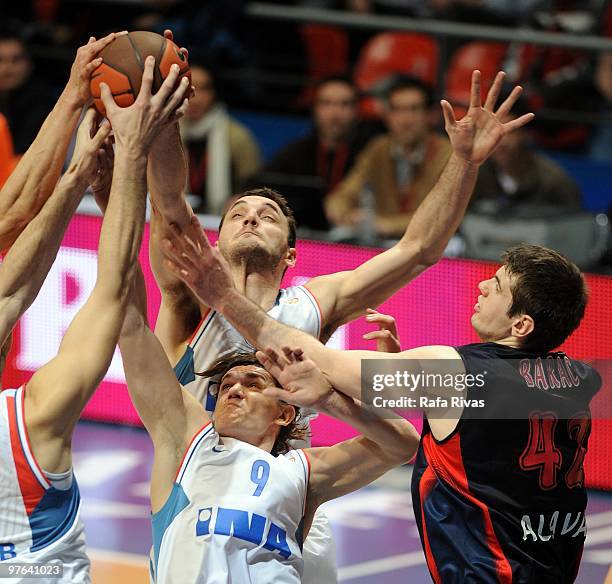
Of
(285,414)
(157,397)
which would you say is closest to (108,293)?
(157,397)

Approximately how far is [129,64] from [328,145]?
5702mm

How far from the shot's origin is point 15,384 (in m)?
9.42

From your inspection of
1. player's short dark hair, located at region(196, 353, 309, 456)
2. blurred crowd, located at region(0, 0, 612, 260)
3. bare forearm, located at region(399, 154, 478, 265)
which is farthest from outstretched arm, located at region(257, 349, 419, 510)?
blurred crowd, located at region(0, 0, 612, 260)

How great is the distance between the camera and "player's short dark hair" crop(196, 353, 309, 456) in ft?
17.0

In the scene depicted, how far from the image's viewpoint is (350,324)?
338 inches

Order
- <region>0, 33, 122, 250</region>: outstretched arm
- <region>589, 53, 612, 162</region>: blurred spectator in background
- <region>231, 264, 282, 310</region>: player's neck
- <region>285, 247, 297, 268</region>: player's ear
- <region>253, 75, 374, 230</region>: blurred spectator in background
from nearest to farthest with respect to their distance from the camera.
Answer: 1. <region>0, 33, 122, 250</region>: outstretched arm
2. <region>231, 264, 282, 310</region>: player's neck
3. <region>285, 247, 297, 268</region>: player's ear
4. <region>253, 75, 374, 230</region>: blurred spectator in background
5. <region>589, 53, 612, 162</region>: blurred spectator in background

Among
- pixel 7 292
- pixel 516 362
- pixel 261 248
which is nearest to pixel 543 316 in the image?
pixel 516 362

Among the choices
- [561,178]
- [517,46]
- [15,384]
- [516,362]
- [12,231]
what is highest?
[517,46]

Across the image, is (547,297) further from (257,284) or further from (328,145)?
(328,145)

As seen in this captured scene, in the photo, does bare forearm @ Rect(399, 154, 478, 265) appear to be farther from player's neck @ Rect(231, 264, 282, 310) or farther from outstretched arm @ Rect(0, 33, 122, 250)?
outstretched arm @ Rect(0, 33, 122, 250)

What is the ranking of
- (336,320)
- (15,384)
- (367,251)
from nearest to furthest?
(336,320)
(367,251)
(15,384)

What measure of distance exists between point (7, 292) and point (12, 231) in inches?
21.3

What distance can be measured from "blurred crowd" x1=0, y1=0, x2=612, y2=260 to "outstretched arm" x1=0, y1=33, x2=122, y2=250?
4.08 meters

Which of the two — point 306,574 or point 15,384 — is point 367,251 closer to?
point 15,384
